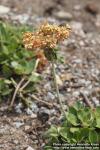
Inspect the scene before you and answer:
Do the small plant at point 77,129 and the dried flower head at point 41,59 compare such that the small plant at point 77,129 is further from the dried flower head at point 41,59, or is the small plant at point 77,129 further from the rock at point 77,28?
the rock at point 77,28

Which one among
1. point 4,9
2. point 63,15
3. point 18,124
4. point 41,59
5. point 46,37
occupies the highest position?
point 46,37

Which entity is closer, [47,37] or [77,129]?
[47,37]

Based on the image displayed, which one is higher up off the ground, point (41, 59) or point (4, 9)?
point (4, 9)

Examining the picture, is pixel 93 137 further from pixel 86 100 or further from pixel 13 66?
pixel 13 66

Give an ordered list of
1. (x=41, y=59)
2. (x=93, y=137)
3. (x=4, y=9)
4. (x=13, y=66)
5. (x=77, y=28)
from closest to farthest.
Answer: (x=93, y=137), (x=13, y=66), (x=41, y=59), (x=77, y=28), (x=4, y=9)

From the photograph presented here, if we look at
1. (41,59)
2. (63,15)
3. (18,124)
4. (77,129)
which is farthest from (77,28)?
(77,129)

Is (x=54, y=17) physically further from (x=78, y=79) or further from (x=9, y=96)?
(x=9, y=96)

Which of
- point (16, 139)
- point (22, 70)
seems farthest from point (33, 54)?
point (16, 139)
